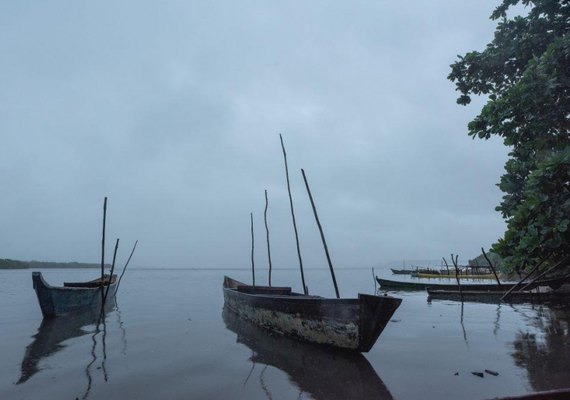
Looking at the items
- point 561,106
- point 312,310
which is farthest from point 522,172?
point 312,310

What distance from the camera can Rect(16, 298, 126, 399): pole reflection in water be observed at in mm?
8305

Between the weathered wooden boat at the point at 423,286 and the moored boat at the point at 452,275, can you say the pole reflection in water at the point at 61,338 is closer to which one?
the weathered wooden boat at the point at 423,286

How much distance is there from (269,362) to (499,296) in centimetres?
1887

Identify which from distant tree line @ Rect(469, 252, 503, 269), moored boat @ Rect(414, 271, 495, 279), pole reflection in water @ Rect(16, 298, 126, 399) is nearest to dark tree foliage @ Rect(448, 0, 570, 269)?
pole reflection in water @ Rect(16, 298, 126, 399)

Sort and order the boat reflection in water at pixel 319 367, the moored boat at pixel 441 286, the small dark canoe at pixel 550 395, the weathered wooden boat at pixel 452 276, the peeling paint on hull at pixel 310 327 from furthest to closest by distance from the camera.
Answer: the weathered wooden boat at pixel 452 276 → the moored boat at pixel 441 286 → the peeling paint on hull at pixel 310 327 → the boat reflection in water at pixel 319 367 → the small dark canoe at pixel 550 395

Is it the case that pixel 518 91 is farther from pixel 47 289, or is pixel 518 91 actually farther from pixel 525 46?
pixel 47 289

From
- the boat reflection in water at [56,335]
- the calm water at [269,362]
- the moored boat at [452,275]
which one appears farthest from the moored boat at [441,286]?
the boat reflection in water at [56,335]

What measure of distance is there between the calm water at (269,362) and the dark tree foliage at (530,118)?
297cm

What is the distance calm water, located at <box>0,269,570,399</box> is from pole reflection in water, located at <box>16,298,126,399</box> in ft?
0.12

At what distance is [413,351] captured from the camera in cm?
988

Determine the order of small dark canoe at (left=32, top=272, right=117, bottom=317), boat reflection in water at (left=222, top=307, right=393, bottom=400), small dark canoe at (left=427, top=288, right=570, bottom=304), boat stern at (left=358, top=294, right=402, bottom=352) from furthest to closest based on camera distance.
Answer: small dark canoe at (left=427, top=288, right=570, bottom=304), small dark canoe at (left=32, top=272, right=117, bottom=317), boat stern at (left=358, top=294, right=402, bottom=352), boat reflection in water at (left=222, top=307, right=393, bottom=400)

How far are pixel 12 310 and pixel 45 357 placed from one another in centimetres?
1416

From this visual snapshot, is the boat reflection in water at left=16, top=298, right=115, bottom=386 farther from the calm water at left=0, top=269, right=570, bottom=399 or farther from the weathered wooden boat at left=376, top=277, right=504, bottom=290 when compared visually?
the weathered wooden boat at left=376, top=277, right=504, bottom=290

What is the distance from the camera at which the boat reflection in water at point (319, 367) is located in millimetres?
6664
